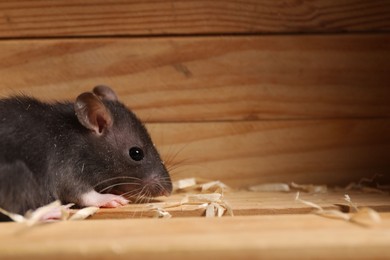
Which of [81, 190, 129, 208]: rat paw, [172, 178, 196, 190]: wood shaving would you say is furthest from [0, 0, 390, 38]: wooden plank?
[81, 190, 129, 208]: rat paw

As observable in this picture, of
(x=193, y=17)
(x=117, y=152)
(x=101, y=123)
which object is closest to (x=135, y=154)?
(x=117, y=152)

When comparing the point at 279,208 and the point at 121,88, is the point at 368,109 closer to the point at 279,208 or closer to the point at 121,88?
the point at 279,208

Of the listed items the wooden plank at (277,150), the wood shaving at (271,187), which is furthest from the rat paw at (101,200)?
the wood shaving at (271,187)

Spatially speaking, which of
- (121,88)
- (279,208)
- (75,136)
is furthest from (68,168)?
(279,208)

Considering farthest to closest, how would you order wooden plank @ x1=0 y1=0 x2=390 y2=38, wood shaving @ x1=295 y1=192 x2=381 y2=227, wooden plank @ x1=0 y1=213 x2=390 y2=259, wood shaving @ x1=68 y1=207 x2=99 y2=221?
wooden plank @ x1=0 y1=0 x2=390 y2=38, wood shaving @ x1=68 y1=207 x2=99 y2=221, wood shaving @ x1=295 y1=192 x2=381 y2=227, wooden plank @ x1=0 y1=213 x2=390 y2=259

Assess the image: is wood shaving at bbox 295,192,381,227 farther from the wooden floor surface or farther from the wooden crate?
the wooden crate

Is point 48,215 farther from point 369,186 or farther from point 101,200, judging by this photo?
point 369,186

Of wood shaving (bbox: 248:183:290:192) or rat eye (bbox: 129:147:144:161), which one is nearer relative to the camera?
rat eye (bbox: 129:147:144:161)

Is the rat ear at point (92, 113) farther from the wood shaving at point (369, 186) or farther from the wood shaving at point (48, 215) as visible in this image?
the wood shaving at point (369, 186)
